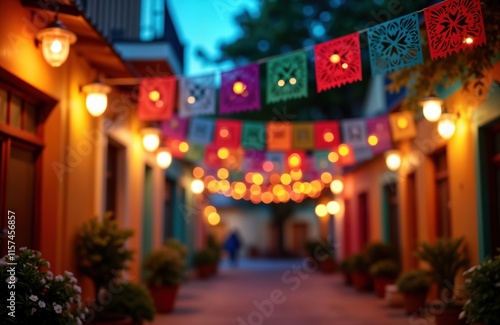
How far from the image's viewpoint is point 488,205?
8.88 meters

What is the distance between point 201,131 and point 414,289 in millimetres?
4930

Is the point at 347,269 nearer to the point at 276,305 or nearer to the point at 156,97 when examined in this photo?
the point at 276,305

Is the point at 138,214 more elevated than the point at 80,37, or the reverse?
the point at 80,37

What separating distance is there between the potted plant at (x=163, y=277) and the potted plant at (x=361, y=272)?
5640 millimetres

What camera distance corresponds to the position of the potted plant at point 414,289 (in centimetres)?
1112

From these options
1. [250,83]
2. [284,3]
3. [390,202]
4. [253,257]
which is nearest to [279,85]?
[250,83]

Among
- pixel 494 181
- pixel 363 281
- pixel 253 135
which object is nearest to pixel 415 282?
pixel 494 181

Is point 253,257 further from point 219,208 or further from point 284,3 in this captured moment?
point 284,3

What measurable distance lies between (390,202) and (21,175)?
11.2 m

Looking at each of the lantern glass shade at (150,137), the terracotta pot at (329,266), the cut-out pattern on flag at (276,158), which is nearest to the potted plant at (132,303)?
the lantern glass shade at (150,137)

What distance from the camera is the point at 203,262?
21375 millimetres

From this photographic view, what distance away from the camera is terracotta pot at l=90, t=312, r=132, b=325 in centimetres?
784

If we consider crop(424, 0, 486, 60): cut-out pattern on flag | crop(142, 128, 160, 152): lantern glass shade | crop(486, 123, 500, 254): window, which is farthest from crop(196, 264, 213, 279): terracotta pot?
crop(424, 0, 486, 60): cut-out pattern on flag

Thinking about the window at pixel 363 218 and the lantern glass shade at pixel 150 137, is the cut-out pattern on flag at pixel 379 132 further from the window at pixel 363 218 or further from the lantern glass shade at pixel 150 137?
the window at pixel 363 218
